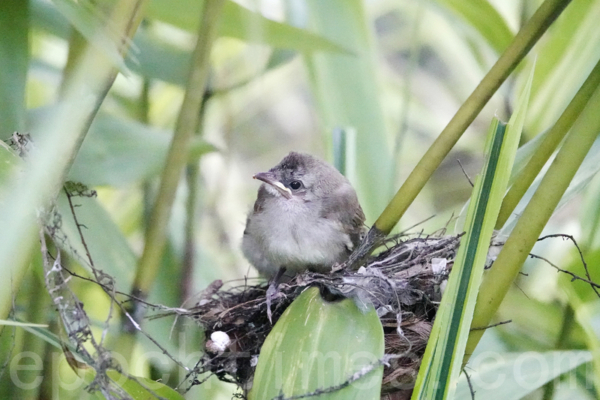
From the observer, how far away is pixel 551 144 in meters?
0.77

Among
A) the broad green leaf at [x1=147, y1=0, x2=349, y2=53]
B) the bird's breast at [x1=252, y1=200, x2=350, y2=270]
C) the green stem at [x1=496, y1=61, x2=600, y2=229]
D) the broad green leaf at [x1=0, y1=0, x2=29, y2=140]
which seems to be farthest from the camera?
the bird's breast at [x1=252, y1=200, x2=350, y2=270]

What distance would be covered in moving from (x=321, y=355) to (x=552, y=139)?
44cm

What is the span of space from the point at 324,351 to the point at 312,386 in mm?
48

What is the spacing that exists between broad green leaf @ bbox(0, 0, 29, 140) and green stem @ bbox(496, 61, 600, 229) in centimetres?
78

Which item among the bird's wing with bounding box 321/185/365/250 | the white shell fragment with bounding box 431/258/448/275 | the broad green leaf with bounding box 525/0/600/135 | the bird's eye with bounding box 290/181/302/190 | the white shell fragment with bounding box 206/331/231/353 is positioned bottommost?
the white shell fragment with bounding box 206/331/231/353

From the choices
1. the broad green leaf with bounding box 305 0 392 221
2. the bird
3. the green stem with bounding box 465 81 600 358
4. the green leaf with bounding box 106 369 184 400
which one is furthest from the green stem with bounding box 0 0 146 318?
the broad green leaf with bounding box 305 0 392 221

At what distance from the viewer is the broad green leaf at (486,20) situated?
4.08 ft

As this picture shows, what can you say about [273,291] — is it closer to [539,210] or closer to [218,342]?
[218,342]

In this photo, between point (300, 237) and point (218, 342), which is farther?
point (300, 237)

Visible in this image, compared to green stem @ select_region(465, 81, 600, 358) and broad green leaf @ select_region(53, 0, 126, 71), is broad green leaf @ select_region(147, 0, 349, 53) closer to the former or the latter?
broad green leaf @ select_region(53, 0, 126, 71)

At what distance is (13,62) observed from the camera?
0.98m

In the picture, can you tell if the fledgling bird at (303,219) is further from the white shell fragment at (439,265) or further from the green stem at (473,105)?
the green stem at (473,105)

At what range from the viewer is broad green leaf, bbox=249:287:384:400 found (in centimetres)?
72

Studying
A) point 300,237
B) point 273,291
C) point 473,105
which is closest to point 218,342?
point 273,291
